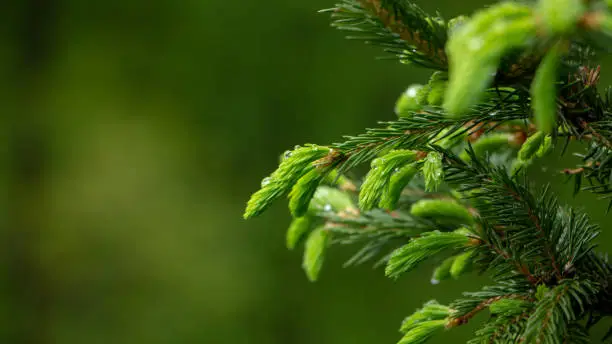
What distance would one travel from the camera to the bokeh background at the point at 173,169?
2213 mm

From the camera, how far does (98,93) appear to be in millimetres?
2438

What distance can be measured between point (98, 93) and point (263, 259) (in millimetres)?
994

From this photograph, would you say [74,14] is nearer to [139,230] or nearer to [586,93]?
[139,230]

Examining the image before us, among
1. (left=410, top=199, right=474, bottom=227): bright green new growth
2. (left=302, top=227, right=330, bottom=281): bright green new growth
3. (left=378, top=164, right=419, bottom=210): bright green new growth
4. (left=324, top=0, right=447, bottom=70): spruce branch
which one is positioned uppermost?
(left=324, top=0, right=447, bottom=70): spruce branch

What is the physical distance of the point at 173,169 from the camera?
2.36 m

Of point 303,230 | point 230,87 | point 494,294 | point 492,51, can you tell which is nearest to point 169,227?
point 230,87

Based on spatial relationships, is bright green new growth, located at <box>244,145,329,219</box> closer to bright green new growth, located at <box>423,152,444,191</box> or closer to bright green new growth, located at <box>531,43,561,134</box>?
bright green new growth, located at <box>423,152,444,191</box>

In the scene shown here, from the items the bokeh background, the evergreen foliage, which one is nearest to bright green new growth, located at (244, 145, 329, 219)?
the evergreen foliage

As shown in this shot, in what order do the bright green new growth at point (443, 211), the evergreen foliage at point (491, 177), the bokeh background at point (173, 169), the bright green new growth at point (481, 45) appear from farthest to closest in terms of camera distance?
the bokeh background at point (173, 169), the bright green new growth at point (443, 211), the evergreen foliage at point (491, 177), the bright green new growth at point (481, 45)

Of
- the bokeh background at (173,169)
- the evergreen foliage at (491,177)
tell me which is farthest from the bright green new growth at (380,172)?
the bokeh background at (173,169)

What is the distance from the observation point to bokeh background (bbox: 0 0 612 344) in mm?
2213

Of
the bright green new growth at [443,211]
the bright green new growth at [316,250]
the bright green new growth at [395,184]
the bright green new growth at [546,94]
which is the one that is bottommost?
the bright green new growth at [316,250]

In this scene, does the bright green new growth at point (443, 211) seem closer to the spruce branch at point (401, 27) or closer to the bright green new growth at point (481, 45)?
the spruce branch at point (401, 27)

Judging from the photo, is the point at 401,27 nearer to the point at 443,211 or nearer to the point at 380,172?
the point at 380,172
